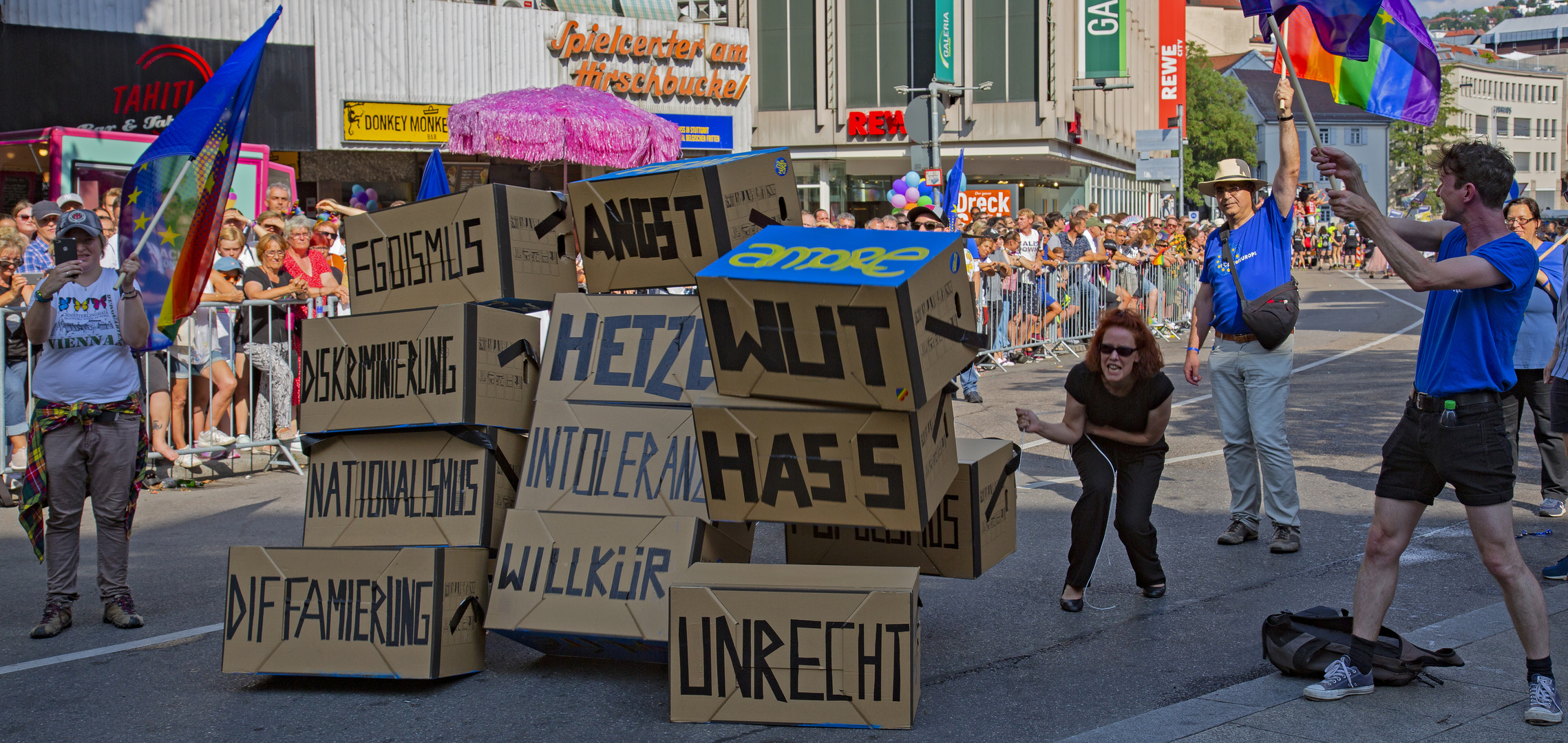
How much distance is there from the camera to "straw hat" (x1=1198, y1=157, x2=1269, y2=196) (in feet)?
23.3

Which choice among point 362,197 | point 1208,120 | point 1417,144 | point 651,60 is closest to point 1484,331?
point 362,197

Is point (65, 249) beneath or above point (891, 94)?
beneath

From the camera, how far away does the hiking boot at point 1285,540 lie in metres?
6.90

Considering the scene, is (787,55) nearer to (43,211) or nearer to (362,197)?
(362,197)

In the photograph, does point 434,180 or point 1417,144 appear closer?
point 434,180

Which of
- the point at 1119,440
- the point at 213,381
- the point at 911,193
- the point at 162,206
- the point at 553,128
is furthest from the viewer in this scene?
the point at 911,193

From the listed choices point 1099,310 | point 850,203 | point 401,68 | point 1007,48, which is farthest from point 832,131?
point 1099,310

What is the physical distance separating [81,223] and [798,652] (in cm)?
395

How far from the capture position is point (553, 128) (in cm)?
1644

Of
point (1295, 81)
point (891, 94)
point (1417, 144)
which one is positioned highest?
point (1417, 144)

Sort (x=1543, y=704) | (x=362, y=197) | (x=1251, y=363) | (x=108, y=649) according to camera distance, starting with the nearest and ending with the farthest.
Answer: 1. (x=1543, y=704)
2. (x=108, y=649)
3. (x=1251, y=363)
4. (x=362, y=197)

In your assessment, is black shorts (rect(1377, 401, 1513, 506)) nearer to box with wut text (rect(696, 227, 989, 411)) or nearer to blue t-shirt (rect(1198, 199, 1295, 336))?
box with wut text (rect(696, 227, 989, 411))

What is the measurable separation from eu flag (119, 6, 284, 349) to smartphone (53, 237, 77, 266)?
329mm

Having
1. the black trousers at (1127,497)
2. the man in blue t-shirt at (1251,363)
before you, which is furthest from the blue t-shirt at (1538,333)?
the black trousers at (1127,497)
